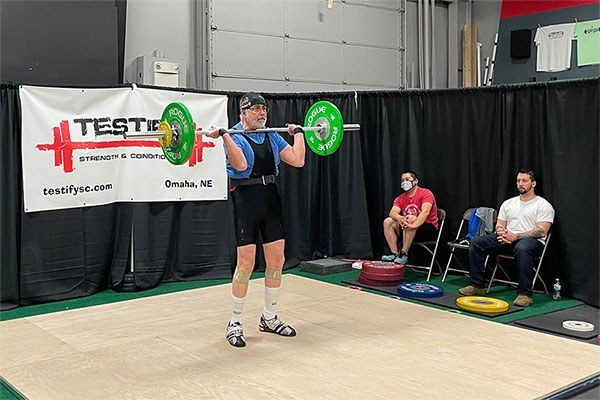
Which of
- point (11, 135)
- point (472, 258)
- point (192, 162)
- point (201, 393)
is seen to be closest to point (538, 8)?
point (472, 258)

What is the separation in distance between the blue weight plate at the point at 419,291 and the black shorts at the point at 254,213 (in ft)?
5.63

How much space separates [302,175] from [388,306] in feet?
7.32

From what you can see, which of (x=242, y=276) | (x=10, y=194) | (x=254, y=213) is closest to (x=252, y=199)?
(x=254, y=213)

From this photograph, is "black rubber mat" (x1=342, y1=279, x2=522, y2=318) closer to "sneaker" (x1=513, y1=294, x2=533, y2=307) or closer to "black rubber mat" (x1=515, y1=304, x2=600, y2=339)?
"sneaker" (x1=513, y1=294, x2=533, y2=307)

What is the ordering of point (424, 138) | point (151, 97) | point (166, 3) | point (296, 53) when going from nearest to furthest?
point (151, 97), point (424, 138), point (166, 3), point (296, 53)

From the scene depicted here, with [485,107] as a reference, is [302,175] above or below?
below

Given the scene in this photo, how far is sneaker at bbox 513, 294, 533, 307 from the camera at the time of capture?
4629mm

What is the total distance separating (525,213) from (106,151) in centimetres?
350

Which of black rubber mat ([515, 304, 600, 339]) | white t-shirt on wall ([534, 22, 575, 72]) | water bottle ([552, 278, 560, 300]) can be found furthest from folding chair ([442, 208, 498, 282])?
white t-shirt on wall ([534, 22, 575, 72])

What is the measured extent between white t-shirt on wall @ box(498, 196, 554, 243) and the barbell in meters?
1.94

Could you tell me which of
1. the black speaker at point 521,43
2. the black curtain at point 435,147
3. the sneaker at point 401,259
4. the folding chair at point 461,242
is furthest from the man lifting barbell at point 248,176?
the black speaker at point 521,43

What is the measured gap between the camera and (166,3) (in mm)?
6965

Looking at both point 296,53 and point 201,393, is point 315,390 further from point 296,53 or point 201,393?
point 296,53

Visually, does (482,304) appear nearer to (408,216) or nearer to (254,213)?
(408,216)
